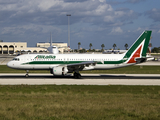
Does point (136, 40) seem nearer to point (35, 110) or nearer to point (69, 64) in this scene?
point (69, 64)

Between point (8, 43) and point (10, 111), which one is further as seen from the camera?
point (8, 43)

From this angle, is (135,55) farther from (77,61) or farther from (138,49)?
(77,61)

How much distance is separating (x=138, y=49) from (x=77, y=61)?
1123 cm

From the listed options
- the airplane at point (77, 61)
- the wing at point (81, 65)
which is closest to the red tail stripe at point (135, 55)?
the airplane at point (77, 61)

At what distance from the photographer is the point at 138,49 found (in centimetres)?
3928

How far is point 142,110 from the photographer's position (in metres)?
14.6

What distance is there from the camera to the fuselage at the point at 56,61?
3653cm

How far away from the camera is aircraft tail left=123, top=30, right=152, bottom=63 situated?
3875 cm

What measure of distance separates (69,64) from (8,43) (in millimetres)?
170204

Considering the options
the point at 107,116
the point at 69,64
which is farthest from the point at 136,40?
the point at 107,116

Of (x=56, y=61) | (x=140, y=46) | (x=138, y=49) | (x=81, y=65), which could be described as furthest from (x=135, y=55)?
(x=56, y=61)

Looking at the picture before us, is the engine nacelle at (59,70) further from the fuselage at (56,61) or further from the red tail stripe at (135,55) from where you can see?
the red tail stripe at (135,55)

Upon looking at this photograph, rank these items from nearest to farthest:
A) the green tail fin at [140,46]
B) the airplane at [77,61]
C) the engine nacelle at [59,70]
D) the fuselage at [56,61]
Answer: the engine nacelle at [59,70]
the airplane at [77,61]
the fuselage at [56,61]
the green tail fin at [140,46]

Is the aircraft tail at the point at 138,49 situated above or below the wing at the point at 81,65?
above
